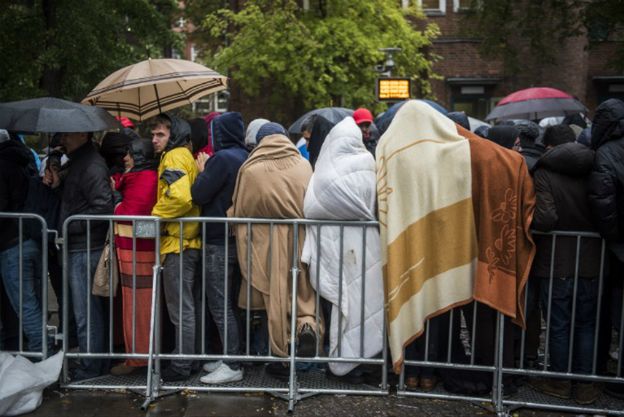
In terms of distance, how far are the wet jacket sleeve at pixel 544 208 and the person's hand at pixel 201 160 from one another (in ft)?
8.58

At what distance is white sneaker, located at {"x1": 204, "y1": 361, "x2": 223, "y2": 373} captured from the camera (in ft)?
18.6

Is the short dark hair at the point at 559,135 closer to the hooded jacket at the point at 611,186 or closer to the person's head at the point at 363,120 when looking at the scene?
the hooded jacket at the point at 611,186

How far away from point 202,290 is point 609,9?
381 inches

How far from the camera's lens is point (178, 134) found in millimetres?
5672

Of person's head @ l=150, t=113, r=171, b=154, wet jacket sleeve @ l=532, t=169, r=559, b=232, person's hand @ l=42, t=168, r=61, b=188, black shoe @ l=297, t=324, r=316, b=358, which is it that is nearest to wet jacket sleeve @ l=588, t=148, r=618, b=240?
wet jacket sleeve @ l=532, t=169, r=559, b=232

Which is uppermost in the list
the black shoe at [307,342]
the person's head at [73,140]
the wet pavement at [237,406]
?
the person's head at [73,140]

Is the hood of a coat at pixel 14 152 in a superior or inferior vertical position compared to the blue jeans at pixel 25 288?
superior

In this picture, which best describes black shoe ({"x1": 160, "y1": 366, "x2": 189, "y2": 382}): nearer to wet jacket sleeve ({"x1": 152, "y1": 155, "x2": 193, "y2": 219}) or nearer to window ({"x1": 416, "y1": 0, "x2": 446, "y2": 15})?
wet jacket sleeve ({"x1": 152, "y1": 155, "x2": 193, "y2": 219})

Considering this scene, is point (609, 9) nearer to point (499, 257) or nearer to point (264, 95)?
point (499, 257)

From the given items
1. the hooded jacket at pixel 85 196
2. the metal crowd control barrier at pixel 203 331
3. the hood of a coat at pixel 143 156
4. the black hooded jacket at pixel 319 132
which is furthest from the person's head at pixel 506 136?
the hooded jacket at pixel 85 196

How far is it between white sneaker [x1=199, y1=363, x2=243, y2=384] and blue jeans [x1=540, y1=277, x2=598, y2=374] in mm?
2431

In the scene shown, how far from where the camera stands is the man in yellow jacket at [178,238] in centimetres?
546

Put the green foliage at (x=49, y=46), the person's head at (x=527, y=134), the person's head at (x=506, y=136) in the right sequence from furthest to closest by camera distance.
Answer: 1. the green foliage at (x=49, y=46)
2. the person's head at (x=506, y=136)
3. the person's head at (x=527, y=134)

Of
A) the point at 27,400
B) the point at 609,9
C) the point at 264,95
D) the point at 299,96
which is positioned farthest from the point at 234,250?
the point at 264,95
